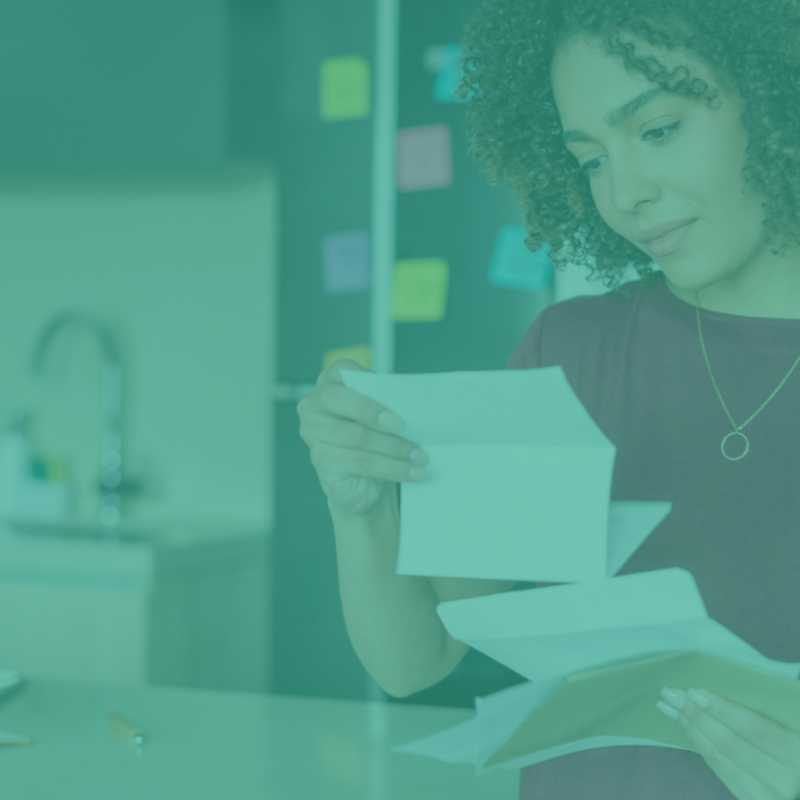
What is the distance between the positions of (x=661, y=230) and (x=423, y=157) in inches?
52.0

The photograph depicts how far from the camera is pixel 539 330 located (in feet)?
3.32

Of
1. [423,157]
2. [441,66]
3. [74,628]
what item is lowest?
[74,628]

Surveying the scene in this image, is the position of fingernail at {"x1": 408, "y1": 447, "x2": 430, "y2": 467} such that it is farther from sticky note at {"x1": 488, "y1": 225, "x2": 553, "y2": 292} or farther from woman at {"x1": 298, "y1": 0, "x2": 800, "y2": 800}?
sticky note at {"x1": 488, "y1": 225, "x2": 553, "y2": 292}

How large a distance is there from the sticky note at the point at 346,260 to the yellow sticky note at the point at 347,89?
0.31 meters

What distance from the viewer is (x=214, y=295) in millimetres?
2793

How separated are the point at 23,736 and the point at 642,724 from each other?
64 centimetres

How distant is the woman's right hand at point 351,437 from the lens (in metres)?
0.78

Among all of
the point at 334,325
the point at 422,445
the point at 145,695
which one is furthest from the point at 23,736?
the point at 334,325

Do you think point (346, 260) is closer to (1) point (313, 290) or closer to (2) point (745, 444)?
(1) point (313, 290)

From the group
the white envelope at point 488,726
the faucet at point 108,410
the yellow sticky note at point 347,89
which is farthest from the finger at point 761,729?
the faucet at point 108,410

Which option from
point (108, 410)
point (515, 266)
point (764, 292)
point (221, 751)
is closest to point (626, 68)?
point (764, 292)

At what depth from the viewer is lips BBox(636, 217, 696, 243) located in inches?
33.0

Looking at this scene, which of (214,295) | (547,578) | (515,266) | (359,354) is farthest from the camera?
(214,295)

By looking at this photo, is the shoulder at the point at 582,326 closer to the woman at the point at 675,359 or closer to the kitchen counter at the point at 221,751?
the woman at the point at 675,359
